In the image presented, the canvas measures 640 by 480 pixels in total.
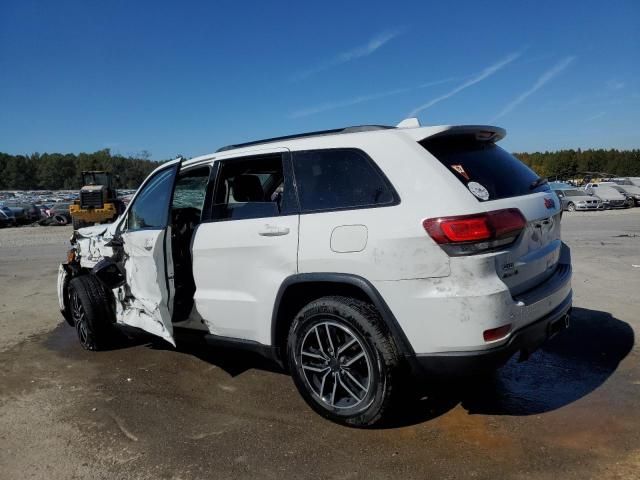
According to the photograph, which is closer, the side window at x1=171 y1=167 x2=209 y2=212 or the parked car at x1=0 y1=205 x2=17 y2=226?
the side window at x1=171 y1=167 x2=209 y2=212

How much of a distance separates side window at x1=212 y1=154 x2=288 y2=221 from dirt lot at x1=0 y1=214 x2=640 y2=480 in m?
1.43

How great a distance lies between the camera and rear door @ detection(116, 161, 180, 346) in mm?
4008

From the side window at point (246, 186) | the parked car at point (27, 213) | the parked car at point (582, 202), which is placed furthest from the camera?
the parked car at point (27, 213)

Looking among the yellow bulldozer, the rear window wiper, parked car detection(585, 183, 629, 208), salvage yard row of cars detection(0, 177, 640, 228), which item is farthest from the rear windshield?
parked car detection(585, 183, 629, 208)

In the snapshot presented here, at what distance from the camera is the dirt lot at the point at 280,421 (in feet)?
9.45

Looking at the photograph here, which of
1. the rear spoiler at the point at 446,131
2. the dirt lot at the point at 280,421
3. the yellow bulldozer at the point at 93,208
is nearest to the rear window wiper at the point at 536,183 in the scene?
the rear spoiler at the point at 446,131

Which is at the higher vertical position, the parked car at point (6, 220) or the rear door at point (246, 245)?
the rear door at point (246, 245)

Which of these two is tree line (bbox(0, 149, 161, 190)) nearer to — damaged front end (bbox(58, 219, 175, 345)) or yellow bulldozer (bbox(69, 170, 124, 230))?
yellow bulldozer (bbox(69, 170, 124, 230))

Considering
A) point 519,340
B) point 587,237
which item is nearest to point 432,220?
point 519,340

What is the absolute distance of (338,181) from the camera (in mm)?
3283

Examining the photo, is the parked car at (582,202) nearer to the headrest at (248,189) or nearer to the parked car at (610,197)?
the parked car at (610,197)

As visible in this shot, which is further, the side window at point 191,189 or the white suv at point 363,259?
the side window at point 191,189

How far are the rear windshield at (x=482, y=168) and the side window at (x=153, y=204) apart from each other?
2215 mm

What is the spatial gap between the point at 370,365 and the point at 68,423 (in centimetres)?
220
